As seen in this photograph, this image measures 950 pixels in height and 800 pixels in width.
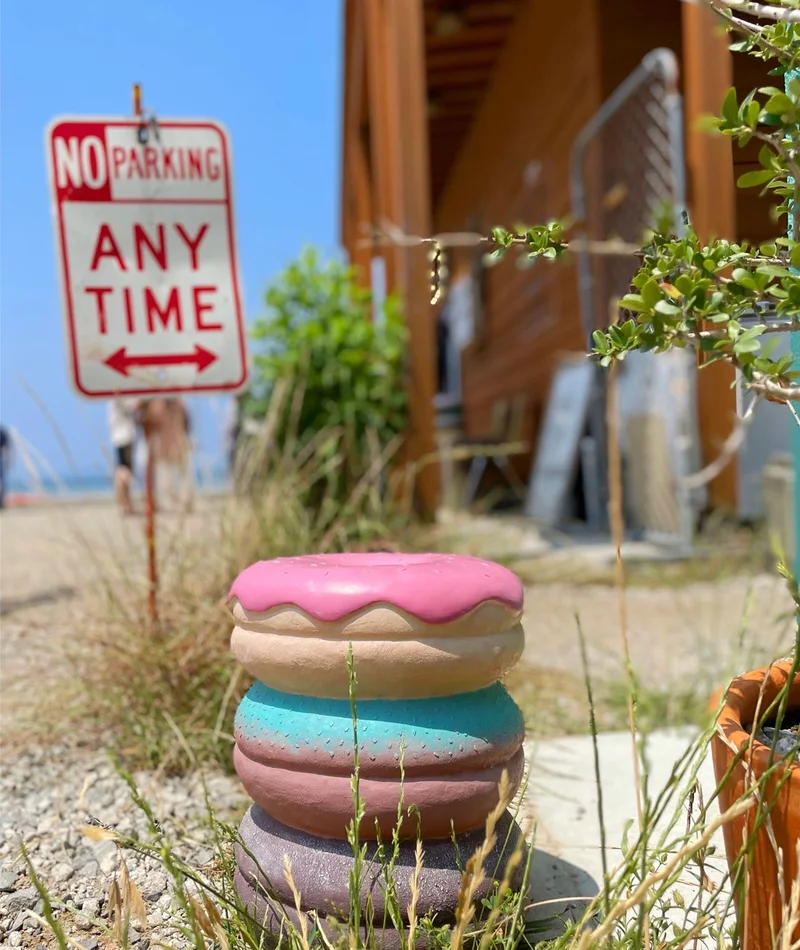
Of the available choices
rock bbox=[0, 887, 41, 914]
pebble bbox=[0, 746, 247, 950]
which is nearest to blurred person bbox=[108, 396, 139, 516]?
pebble bbox=[0, 746, 247, 950]

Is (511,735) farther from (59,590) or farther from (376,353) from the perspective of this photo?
(376,353)

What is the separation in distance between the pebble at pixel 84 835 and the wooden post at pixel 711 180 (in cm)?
363

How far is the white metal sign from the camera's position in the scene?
255 cm

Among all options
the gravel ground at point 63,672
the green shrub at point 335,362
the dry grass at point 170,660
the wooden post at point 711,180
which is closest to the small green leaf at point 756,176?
the gravel ground at point 63,672

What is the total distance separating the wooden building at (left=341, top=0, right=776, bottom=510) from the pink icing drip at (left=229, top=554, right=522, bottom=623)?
69 centimetres

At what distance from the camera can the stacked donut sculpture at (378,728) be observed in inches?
52.1

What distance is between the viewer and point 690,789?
118cm

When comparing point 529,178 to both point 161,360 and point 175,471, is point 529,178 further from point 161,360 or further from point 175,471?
point 161,360

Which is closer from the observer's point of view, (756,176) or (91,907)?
(756,176)

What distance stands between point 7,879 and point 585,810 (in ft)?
3.92

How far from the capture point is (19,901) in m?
1.54

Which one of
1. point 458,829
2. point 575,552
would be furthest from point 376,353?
point 458,829

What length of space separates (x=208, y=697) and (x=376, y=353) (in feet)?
9.06

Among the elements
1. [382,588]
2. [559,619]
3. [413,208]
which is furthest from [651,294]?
[413,208]
